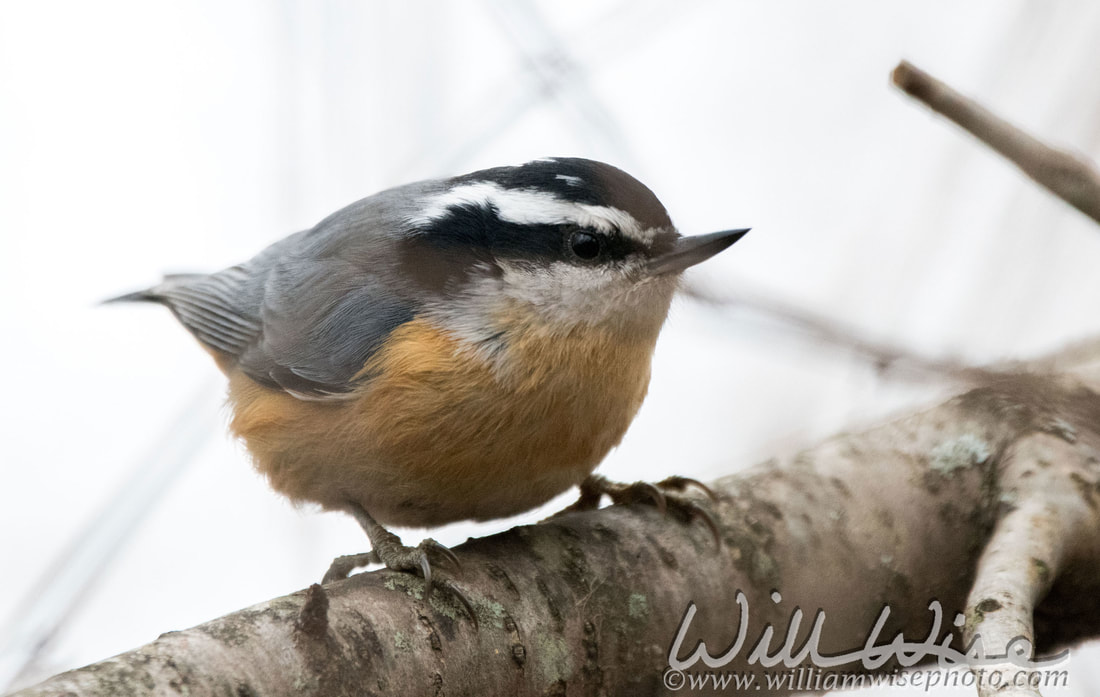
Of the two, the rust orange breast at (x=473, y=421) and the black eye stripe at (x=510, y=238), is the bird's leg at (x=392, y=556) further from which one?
the black eye stripe at (x=510, y=238)

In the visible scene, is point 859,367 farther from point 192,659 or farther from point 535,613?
point 192,659

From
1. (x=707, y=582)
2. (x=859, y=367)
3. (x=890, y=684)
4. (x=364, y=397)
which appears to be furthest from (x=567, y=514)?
(x=859, y=367)

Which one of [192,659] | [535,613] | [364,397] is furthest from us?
[364,397]

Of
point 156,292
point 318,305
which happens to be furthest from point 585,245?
point 156,292

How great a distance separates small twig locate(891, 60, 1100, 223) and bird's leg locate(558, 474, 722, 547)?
893mm

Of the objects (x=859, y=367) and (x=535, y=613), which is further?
(x=535, y=613)

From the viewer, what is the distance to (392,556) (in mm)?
1784

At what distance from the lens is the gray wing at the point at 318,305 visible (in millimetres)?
1979

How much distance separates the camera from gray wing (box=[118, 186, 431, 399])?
1.98 metres

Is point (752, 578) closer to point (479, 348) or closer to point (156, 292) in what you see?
point (479, 348)

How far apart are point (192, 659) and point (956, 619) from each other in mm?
1383

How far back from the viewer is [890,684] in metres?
1.66

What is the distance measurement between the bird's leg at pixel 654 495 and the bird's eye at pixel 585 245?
50 cm

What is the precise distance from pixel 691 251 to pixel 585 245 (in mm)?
222
